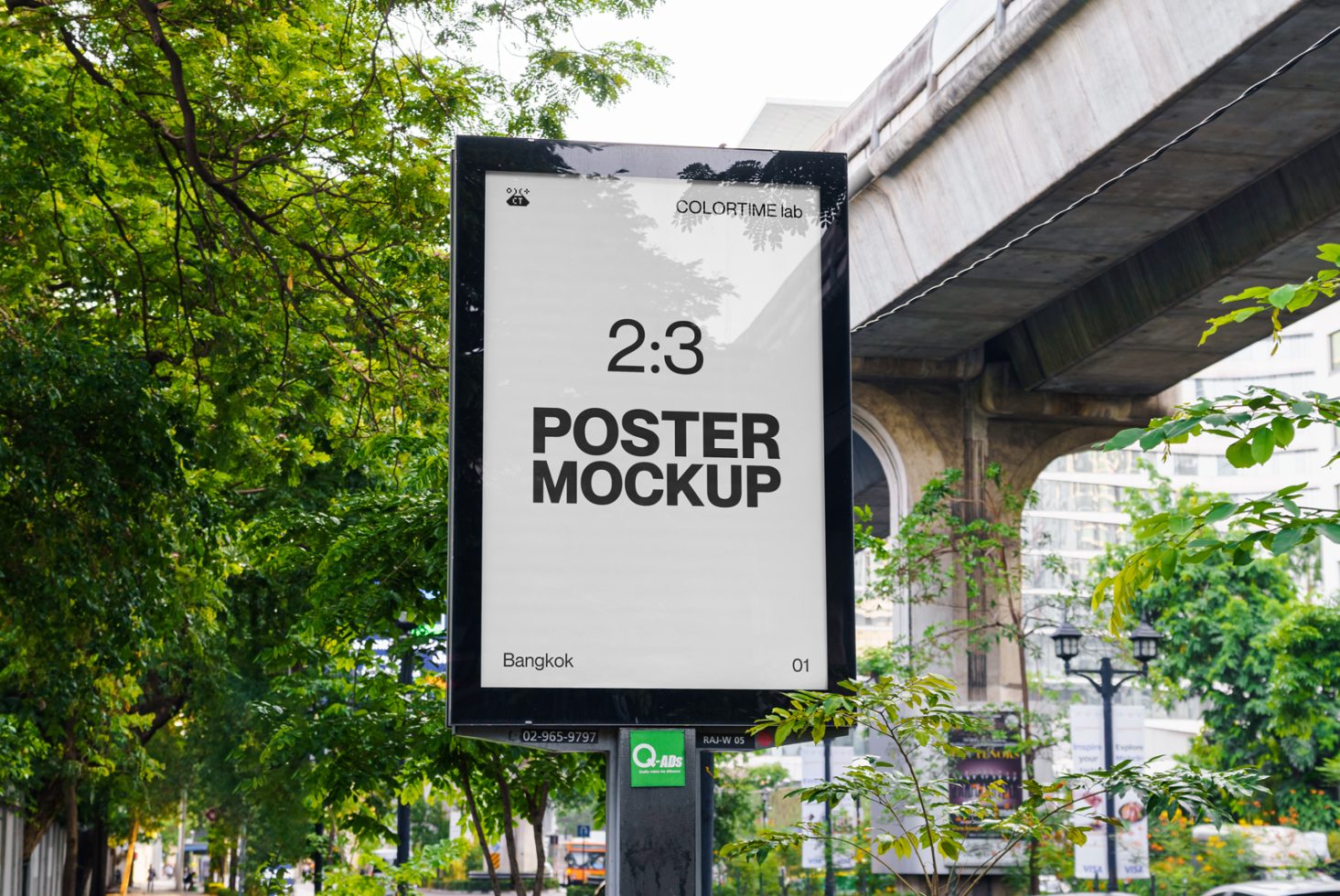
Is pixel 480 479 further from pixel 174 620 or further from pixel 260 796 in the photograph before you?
pixel 260 796

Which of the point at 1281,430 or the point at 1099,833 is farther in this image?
the point at 1099,833

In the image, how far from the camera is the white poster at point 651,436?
5.17m

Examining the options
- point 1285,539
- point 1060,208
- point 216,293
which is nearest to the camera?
point 1285,539

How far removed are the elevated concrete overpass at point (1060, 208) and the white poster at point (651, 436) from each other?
9.21 metres

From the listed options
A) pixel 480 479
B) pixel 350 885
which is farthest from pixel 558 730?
pixel 350 885

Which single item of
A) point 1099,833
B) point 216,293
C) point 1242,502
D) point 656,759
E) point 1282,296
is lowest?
point 1099,833

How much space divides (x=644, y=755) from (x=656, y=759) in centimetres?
4

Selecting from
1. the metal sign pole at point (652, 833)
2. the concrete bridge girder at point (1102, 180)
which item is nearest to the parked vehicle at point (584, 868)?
the concrete bridge girder at point (1102, 180)

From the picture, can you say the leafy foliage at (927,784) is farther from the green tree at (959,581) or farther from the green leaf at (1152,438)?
the green tree at (959,581)

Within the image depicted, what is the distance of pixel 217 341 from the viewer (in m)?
12.6

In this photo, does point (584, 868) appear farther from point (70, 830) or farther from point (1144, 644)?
point (1144, 644)

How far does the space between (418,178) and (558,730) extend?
7.39 m

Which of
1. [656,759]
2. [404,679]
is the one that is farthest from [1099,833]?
[656,759]

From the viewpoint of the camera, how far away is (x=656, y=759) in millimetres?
5051
